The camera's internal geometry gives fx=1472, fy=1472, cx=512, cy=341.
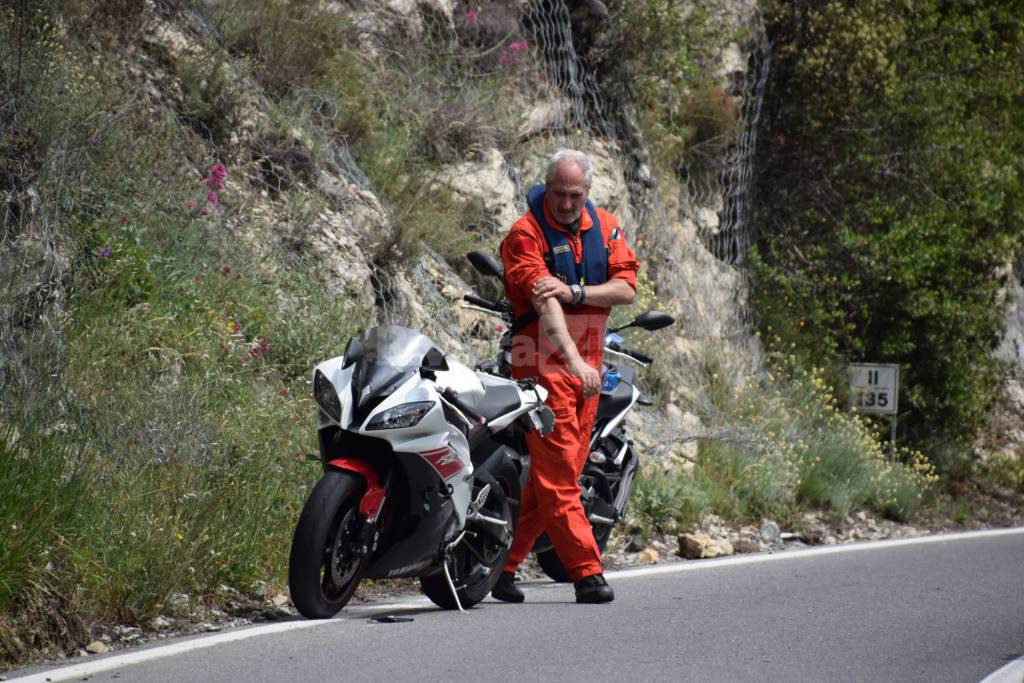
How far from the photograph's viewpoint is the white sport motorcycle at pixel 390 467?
6383 mm

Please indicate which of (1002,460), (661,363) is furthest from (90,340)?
(1002,460)

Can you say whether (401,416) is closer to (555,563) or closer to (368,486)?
(368,486)

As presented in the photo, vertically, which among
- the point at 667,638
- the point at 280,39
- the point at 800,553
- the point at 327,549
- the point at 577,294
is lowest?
the point at 800,553

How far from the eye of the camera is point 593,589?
7.58 meters

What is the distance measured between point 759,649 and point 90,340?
444 cm

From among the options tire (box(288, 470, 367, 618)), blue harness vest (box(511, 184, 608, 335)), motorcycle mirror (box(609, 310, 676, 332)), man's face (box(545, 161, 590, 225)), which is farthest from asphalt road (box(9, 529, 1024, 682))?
man's face (box(545, 161, 590, 225))

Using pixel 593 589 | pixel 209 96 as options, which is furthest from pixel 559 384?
pixel 209 96

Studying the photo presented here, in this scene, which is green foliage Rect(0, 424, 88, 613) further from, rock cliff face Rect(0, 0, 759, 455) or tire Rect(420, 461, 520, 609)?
tire Rect(420, 461, 520, 609)

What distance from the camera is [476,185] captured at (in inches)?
539

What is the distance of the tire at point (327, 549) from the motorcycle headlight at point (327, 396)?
273 millimetres

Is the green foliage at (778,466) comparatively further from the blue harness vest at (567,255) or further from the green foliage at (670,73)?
the blue harness vest at (567,255)

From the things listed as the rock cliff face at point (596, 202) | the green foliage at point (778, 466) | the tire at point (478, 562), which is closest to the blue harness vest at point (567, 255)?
the tire at point (478, 562)

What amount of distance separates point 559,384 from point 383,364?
1.26m

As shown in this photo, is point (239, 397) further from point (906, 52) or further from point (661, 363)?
point (906, 52)
